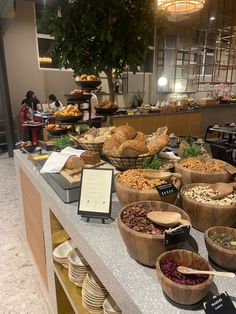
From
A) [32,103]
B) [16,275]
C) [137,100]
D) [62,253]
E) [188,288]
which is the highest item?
[188,288]

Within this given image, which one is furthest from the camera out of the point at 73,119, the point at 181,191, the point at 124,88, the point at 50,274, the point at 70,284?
the point at 124,88

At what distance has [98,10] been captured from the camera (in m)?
1.51

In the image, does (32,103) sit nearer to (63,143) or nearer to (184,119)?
(184,119)

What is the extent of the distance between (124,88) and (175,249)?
25.9 feet

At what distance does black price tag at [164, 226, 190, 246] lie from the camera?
640 mm

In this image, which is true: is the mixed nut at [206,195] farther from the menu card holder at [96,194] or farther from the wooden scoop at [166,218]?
the menu card holder at [96,194]

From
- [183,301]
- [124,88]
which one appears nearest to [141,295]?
[183,301]

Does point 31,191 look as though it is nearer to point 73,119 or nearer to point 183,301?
point 73,119

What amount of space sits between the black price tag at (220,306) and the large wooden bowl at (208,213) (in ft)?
0.81

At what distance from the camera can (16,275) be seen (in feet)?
6.36

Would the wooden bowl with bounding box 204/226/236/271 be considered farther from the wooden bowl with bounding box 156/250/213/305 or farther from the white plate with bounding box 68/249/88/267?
the white plate with bounding box 68/249/88/267

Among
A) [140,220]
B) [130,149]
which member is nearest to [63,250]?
[130,149]

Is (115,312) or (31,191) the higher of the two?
(31,191)

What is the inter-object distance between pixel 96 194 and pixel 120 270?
11.8 inches
